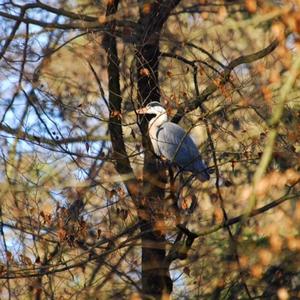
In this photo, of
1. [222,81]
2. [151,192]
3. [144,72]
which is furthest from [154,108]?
[222,81]

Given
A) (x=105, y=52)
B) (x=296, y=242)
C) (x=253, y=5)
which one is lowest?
(x=296, y=242)

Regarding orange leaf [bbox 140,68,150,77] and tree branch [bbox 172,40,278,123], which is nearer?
tree branch [bbox 172,40,278,123]

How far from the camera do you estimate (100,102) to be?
877cm

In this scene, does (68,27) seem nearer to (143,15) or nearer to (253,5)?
(143,15)

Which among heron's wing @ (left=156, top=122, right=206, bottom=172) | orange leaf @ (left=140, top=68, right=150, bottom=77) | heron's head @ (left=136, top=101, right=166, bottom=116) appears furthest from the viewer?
heron's wing @ (left=156, top=122, right=206, bottom=172)

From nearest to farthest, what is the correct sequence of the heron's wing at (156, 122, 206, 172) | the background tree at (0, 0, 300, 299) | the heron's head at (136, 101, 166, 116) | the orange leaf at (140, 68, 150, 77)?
the background tree at (0, 0, 300, 299), the orange leaf at (140, 68, 150, 77), the heron's head at (136, 101, 166, 116), the heron's wing at (156, 122, 206, 172)

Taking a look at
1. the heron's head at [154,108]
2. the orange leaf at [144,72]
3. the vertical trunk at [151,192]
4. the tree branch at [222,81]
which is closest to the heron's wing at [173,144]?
the tree branch at [222,81]

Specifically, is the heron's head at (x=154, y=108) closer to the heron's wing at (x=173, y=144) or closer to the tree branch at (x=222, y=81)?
the tree branch at (x=222, y=81)

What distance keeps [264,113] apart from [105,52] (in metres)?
1.66

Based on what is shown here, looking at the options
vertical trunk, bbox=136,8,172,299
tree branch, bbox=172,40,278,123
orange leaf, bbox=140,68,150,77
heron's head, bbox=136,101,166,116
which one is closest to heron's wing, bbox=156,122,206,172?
tree branch, bbox=172,40,278,123

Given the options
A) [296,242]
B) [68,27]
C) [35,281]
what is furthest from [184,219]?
[68,27]

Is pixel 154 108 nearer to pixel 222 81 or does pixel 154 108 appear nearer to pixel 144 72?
pixel 144 72

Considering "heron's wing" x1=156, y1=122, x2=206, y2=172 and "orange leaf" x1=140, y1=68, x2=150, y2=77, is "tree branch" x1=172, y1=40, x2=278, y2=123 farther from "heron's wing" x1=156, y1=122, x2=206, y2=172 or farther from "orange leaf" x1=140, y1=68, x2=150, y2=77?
"orange leaf" x1=140, y1=68, x2=150, y2=77

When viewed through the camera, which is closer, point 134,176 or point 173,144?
point 134,176
